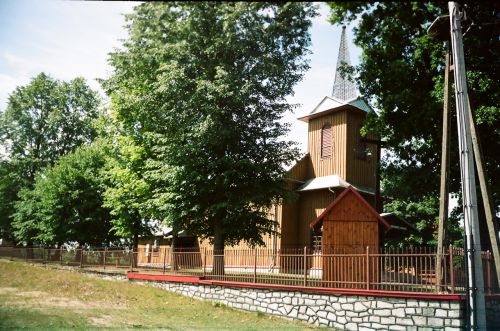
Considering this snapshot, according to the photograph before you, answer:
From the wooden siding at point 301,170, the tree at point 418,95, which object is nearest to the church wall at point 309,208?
the wooden siding at point 301,170

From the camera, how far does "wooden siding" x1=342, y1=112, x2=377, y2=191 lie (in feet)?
85.6

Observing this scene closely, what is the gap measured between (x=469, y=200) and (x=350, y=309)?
14.9ft

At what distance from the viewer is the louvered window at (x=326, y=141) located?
26.9m

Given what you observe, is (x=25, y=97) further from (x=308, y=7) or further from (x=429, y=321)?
(x=429, y=321)

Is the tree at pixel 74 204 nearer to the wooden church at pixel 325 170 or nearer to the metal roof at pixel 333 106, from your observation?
the wooden church at pixel 325 170

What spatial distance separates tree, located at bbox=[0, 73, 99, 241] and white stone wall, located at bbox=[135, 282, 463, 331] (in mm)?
25669

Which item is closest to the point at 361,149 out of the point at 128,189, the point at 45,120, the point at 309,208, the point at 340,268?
the point at 309,208

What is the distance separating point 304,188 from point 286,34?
1040 cm

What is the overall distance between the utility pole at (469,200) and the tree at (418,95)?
4682mm

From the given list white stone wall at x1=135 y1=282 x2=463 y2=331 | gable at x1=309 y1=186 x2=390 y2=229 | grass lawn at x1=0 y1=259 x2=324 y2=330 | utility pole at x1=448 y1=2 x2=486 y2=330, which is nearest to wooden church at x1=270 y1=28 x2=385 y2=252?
gable at x1=309 y1=186 x2=390 y2=229

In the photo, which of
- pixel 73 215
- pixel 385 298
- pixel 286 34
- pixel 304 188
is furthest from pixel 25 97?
pixel 385 298

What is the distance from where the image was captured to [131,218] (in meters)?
26.4

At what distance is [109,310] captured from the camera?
1421 centimetres

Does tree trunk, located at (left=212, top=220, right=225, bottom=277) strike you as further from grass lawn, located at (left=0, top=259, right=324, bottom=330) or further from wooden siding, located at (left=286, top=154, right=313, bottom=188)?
wooden siding, located at (left=286, top=154, right=313, bottom=188)
